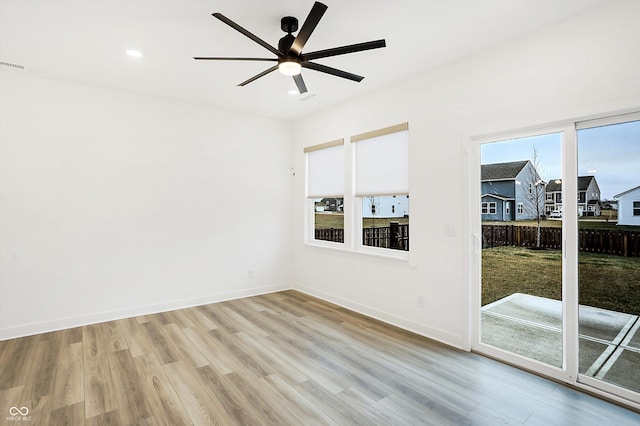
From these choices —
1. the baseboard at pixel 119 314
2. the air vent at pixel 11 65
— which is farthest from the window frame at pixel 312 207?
the air vent at pixel 11 65

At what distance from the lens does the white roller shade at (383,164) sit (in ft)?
12.9

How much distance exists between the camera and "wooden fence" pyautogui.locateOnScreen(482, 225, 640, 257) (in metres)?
2.44

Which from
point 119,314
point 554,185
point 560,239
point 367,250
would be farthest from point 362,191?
point 119,314

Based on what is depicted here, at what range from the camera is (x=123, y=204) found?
14.0 feet

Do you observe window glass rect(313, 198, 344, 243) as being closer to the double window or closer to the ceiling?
the double window

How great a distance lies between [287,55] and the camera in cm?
251

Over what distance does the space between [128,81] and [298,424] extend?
13.5 feet

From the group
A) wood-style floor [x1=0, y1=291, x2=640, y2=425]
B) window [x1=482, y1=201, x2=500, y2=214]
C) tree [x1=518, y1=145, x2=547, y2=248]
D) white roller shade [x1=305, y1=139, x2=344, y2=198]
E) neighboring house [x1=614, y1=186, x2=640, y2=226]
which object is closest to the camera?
wood-style floor [x1=0, y1=291, x2=640, y2=425]

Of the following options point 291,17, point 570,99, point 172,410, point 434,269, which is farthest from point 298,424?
point 570,99

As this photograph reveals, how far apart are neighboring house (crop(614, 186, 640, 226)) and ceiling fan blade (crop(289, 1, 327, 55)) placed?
8.46 ft

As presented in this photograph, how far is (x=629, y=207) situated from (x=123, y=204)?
17.3 ft

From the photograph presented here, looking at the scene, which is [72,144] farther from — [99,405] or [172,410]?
[172,410]

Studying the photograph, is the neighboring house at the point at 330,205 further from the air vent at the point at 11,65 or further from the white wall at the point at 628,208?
the air vent at the point at 11,65

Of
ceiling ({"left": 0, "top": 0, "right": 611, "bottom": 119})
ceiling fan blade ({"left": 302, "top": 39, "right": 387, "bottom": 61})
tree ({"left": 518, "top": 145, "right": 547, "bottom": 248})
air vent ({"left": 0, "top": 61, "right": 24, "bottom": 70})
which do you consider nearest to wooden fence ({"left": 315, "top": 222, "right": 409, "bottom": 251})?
tree ({"left": 518, "top": 145, "right": 547, "bottom": 248})
